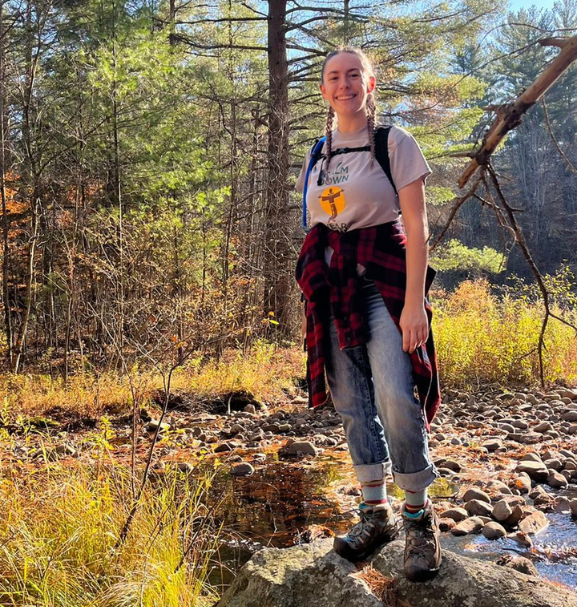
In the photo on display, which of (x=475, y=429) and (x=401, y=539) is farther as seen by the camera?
(x=475, y=429)

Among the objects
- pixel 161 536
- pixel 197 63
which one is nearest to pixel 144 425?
pixel 161 536

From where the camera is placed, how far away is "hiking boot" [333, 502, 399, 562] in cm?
205

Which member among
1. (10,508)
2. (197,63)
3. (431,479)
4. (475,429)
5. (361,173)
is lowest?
(475,429)

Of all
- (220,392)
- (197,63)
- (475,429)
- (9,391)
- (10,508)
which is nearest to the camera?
(10,508)

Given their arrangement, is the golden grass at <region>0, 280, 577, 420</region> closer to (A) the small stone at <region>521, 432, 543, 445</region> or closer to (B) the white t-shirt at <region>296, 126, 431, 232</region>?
(A) the small stone at <region>521, 432, 543, 445</region>

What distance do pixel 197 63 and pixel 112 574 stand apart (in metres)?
11.7

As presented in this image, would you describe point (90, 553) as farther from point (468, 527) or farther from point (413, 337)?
point (468, 527)

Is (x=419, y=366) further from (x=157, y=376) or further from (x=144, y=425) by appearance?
(x=157, y=376)

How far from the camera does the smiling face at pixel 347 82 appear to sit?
1.97m

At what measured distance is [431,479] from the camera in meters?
1.87

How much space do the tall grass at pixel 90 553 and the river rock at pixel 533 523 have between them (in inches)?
73.4

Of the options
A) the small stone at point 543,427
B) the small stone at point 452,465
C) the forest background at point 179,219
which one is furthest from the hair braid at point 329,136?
the small stone at point 543,427

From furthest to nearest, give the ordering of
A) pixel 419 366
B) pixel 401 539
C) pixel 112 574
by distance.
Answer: pixel 112 574 → pixel 401 539 → pixel 419 366

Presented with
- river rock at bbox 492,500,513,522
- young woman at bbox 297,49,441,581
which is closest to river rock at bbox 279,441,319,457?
river rock at bbox 492,500,513,522
